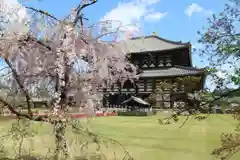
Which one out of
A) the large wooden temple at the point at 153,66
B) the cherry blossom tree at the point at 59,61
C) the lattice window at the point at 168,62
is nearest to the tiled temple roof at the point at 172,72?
the large wooden temple at the point at 153,66

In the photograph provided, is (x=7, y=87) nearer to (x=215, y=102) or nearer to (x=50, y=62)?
(x=50, y=62)

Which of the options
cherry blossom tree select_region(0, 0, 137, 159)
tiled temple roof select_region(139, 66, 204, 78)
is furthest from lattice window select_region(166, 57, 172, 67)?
cherry blossom tree select_region(0, 0, 137, 159)

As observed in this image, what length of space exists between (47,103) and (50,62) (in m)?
0.95

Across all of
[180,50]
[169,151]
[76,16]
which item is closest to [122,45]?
[76,16]

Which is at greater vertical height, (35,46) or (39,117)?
(35,46)

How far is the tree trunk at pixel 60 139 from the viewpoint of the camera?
20.5 ft

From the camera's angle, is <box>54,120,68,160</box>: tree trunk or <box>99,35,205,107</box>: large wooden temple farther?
<box>99,35,205,107</box>: large wooden temple

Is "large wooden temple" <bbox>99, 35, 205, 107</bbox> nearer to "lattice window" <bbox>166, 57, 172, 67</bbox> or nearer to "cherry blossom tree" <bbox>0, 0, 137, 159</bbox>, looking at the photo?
"lattice window" <bbox>166, 57, 172, 67</bbox>

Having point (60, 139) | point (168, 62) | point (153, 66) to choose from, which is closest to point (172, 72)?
point (168, 62)

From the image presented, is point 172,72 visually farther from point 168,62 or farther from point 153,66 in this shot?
point 153,66

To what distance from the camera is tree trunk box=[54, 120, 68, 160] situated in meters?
6.26

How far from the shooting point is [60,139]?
6.45 meters

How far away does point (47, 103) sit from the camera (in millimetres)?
6613

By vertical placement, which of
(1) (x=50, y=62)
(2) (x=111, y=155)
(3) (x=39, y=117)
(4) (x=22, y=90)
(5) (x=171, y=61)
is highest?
(5) (x=171, y=61)
